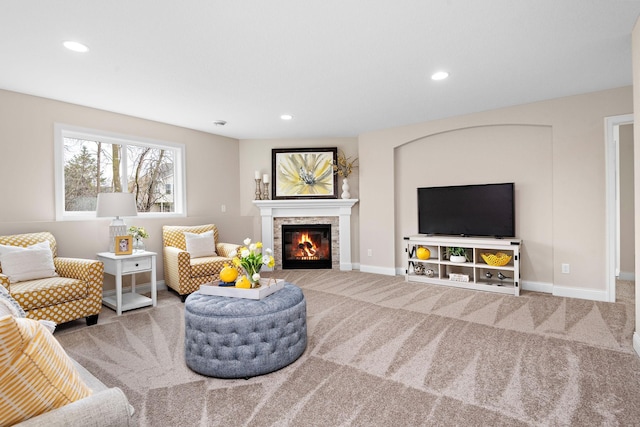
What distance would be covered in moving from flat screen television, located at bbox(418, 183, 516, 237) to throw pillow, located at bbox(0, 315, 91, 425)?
4.58m

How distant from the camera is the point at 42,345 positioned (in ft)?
3.36

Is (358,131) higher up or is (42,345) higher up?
(358,131)

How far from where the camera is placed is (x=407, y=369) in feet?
7.64

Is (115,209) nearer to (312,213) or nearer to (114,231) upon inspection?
(114,231)

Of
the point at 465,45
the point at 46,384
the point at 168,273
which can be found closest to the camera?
the point at 46,384

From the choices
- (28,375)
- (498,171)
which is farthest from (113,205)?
(498,171)

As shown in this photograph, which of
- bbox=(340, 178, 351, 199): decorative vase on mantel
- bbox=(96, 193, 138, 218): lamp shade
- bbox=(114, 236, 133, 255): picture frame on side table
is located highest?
bbox=(340, 178, 351, 199): decorative vase on mantel

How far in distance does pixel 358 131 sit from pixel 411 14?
333 cm

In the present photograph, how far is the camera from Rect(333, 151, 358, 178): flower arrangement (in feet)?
19.2

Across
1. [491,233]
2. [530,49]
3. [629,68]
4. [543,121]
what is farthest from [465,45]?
[491,233]

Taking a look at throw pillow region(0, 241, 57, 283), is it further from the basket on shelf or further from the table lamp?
the basket on shelf

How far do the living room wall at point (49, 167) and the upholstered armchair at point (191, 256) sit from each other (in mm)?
317

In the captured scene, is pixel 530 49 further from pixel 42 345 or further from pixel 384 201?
pixel 42 345

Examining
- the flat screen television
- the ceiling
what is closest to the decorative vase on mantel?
the flat screen television
